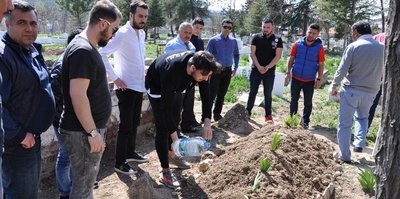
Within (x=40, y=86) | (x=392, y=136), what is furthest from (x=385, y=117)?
(x=40, y=86)

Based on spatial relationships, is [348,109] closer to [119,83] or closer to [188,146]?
[188,146]

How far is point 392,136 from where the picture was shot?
1623 millimetres

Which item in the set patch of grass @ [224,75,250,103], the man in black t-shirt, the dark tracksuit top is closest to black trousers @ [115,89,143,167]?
the man in black t-shirt

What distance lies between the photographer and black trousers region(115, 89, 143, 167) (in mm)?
3963

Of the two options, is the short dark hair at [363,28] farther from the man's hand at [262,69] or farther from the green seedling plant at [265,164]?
the green seedling plant at [265,164]

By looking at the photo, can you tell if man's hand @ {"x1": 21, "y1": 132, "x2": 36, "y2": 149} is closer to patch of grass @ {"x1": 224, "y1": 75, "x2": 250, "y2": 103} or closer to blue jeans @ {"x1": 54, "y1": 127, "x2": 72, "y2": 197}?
blue jeans @ {"x1": 54, "y1": 127, "x2": 72, "y2": 197}

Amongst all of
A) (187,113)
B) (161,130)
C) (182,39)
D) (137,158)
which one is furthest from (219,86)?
(161,130)

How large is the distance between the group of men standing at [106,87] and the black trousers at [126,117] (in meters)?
0.01

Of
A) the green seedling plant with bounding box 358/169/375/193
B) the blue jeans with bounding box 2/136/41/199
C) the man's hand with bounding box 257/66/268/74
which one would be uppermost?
the man's hand with bounding box 257/66/268/74

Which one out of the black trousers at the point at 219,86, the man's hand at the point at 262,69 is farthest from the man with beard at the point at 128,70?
the man's hand at the point at 262,69

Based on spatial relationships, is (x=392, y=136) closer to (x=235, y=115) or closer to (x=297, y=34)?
(x=235, y=115)

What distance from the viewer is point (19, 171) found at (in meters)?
2.38

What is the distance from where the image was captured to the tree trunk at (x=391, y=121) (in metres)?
1.55

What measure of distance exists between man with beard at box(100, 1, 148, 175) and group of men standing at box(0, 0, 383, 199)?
1 centimetres
